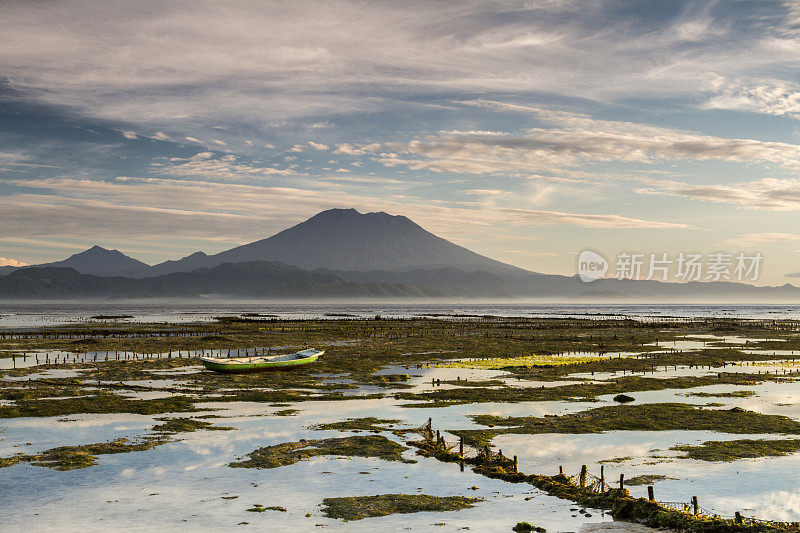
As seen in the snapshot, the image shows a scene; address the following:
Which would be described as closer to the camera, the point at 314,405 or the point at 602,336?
the point at 314,405

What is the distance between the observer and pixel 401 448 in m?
30.9

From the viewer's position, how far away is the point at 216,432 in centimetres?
3444

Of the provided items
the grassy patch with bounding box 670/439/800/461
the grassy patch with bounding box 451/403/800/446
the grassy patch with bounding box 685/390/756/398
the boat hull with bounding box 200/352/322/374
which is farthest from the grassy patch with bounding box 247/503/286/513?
the boat hull with bounding box 200/352/322/374

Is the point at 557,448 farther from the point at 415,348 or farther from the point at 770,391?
the point at 415,348

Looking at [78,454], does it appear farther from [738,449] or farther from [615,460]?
[738,449]

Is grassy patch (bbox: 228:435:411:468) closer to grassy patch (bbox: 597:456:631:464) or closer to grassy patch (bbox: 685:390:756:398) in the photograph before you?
grassy patch (bbox: 597:456:631:464)

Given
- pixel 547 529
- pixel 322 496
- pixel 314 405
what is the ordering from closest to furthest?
1. pixel 547 529
2. pixel 322 496
3. pixel 314 405

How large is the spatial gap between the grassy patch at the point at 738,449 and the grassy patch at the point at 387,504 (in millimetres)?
12851

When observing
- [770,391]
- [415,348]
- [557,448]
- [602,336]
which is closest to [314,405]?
[557,448]

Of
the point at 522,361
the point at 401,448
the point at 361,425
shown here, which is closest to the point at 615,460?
the point at 401,448

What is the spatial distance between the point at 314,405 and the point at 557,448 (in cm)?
1816

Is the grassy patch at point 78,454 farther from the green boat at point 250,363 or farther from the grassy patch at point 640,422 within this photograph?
the green boat at point 250,363

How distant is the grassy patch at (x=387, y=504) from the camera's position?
22.1 meters

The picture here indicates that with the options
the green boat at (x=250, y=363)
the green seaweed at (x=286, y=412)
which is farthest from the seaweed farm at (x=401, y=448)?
the green boat at (x=250, y=363)
